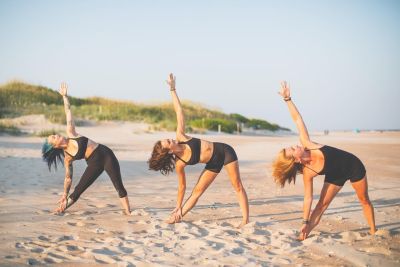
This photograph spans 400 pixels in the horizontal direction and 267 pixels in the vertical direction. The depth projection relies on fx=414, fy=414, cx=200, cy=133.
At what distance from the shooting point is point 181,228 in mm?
6035

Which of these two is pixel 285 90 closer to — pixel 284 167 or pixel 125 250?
pixel 284 167

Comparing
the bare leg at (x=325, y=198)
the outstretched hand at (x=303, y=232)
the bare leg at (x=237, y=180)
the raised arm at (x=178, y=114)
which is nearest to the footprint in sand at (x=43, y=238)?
the raised arm at (x=178, y=114)

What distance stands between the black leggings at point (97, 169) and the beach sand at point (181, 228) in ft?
1.37

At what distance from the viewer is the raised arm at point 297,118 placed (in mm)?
5676

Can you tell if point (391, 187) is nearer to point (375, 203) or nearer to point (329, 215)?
point (375, 203)

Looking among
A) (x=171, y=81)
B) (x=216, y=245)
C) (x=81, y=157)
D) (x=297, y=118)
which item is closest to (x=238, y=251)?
(x=216, y=245)

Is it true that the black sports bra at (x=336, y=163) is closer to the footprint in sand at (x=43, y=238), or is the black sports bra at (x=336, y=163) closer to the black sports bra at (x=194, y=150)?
the black sports bra at (x=194, y=150)

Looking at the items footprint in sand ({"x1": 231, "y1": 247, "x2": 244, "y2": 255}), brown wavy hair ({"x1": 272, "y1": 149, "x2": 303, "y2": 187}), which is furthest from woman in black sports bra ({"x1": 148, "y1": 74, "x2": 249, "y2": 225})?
footprint in sand ({"x1": 231, "y1": 247, "x2": 244, "y2": 255})

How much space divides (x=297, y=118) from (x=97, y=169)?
331 centimetres

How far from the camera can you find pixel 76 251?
15.8ft

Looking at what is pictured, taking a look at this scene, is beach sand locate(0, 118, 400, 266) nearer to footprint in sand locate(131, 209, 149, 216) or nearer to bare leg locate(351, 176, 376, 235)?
footprint in sand locate(131, 209, 149, 216)

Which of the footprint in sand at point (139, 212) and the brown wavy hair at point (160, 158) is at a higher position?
the brown wavy hair at point (160, 158)

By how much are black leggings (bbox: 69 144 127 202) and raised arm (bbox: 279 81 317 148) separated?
9.87 ft

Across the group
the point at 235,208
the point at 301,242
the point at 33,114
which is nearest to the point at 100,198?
the point at 235,208
